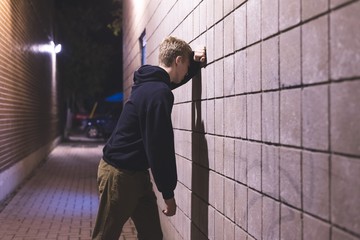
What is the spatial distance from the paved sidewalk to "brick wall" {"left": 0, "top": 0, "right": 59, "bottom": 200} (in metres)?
0.46

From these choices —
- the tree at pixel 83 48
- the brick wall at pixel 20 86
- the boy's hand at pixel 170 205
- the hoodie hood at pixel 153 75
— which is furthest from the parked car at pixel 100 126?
the boy's hand at pixel 170 205

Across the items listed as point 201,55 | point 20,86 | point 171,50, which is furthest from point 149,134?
point 20,86

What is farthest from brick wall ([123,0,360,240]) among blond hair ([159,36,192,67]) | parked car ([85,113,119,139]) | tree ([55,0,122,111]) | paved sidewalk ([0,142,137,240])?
tree ([55,0,122,111])

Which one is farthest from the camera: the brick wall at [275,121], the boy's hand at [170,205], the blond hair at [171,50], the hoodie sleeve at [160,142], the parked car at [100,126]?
the parked car at [100,126]

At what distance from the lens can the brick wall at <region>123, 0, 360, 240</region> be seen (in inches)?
67.0

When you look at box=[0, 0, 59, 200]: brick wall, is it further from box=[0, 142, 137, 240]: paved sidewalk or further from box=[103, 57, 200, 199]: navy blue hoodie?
box=[103, 57, 200, 199]: navy blue hoodie

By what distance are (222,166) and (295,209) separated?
1136 mm

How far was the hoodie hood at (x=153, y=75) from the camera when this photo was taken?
3441 mm

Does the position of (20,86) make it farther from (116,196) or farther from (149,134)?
(149,134)

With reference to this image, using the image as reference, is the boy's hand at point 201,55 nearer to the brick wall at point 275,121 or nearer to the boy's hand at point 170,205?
the brick wall at point 275,121

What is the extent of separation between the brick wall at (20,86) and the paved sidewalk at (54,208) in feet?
1.51

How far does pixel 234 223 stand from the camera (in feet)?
9.64

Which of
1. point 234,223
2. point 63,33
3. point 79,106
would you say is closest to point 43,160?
point 234,223

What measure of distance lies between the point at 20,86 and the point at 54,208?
3.65 m
